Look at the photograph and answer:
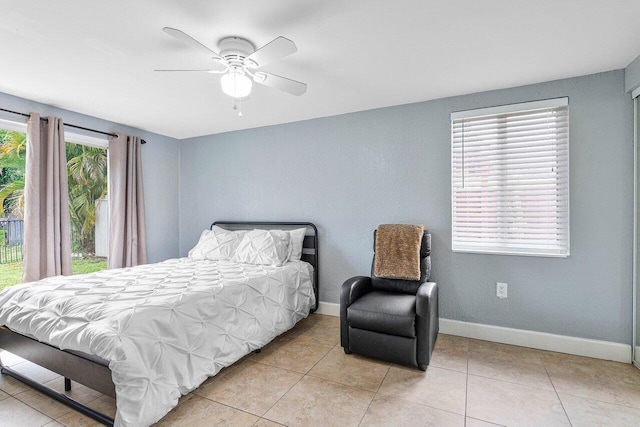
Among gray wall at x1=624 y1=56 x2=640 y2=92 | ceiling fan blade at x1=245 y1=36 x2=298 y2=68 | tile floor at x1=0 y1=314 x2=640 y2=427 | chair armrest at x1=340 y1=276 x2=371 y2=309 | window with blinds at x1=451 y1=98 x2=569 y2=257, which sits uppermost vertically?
gray wall at x1=624 y1=56 x2=640 y2=92

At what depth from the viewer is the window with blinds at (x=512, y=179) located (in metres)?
2.76

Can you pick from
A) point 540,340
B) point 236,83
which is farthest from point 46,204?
point 540,340

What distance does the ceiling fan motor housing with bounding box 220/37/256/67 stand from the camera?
202 centimetres

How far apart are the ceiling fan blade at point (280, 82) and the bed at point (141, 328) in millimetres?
1587

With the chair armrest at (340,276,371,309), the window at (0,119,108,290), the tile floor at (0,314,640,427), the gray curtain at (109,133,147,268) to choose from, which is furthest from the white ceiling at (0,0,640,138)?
the tile floor at (0,314,640,427)

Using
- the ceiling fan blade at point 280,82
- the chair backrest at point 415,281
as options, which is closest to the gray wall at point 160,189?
the ceiling fan blade at point 280,82

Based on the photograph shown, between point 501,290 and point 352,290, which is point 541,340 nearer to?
point 501,290

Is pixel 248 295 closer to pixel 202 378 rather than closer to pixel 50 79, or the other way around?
pixel 202 378

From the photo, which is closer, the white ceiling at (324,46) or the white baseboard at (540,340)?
the white ceiling at (324,46)

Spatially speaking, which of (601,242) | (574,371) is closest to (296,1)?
(601,242)

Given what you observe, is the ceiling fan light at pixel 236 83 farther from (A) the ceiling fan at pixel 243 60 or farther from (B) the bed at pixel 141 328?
(B) the bed at pixel 141 328

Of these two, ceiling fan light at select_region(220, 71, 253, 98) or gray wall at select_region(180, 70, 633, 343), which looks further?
gray wall at select_region(180, 70, 633, 343)

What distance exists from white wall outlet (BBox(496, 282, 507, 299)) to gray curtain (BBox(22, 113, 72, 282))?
431cm

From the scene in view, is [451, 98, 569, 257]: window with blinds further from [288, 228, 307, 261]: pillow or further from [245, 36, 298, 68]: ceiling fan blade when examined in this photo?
[245, 36, 298, 68]: ceiling fan blade
